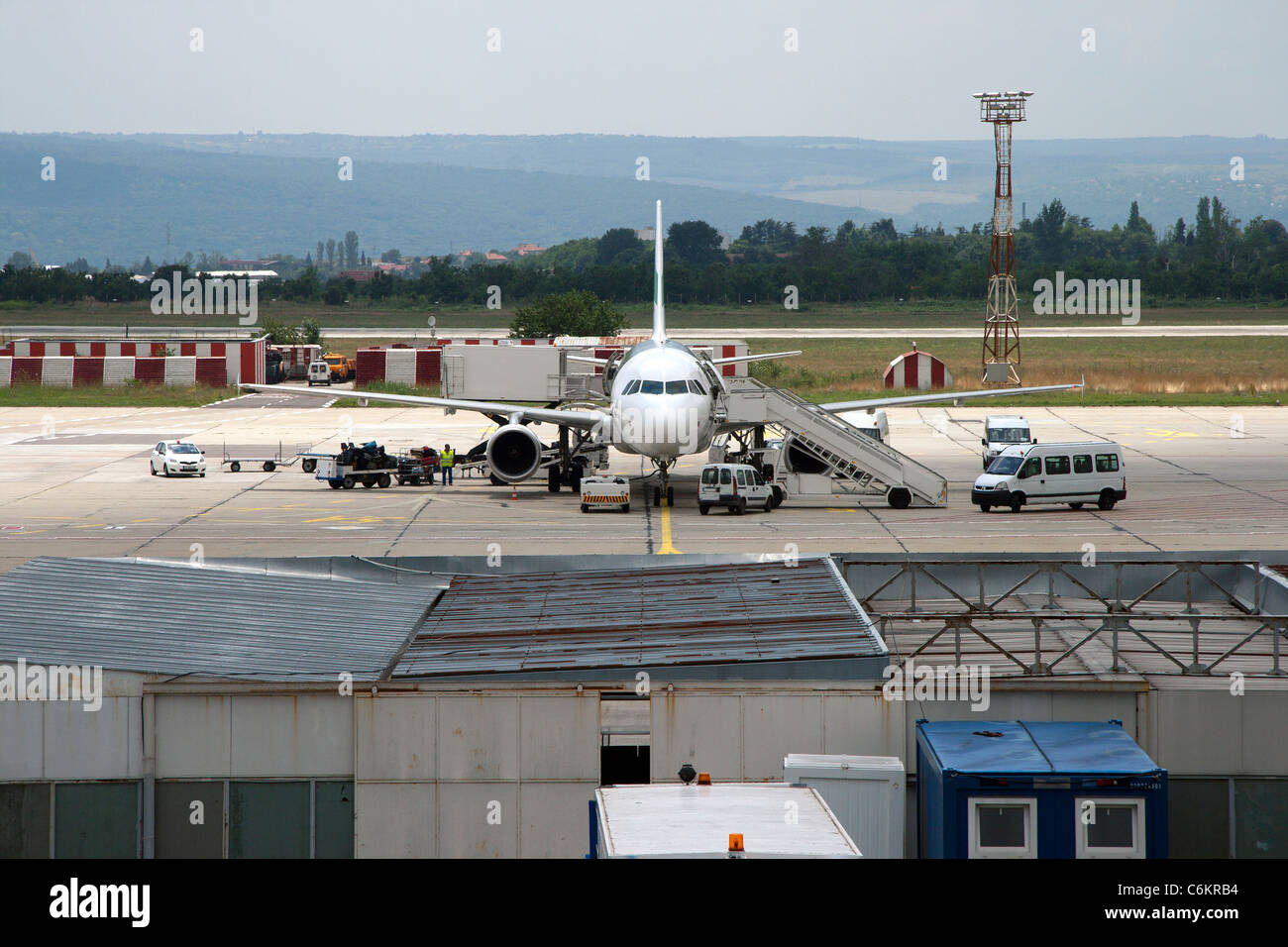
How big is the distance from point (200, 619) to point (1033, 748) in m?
15.6

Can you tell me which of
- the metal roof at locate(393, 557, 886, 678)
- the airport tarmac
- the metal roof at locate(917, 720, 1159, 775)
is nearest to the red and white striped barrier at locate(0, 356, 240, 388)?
the airport tarmac

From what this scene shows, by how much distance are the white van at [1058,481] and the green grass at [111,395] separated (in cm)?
7399

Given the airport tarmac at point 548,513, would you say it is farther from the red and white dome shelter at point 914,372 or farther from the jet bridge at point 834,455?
the red and white dome shelter at point 914,372

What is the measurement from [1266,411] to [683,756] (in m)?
88.4

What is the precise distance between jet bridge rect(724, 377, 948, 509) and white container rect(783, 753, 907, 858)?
130 ft

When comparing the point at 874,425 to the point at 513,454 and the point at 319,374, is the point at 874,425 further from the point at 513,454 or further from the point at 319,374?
the point at 319,374

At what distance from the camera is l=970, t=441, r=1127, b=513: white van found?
56594 mm

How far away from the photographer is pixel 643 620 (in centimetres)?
2672

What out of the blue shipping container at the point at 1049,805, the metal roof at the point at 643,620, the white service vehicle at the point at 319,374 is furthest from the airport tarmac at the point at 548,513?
the white service vehicle at the point at 319,374

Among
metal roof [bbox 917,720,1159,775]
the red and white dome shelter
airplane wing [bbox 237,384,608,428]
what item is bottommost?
metal roof [bbox 917,720,1159,775]

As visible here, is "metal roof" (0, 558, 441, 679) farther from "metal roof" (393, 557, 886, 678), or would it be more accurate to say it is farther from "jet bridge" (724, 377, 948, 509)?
"jet bridge" (724, 377, 948, 509)

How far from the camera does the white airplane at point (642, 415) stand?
54500 mm
